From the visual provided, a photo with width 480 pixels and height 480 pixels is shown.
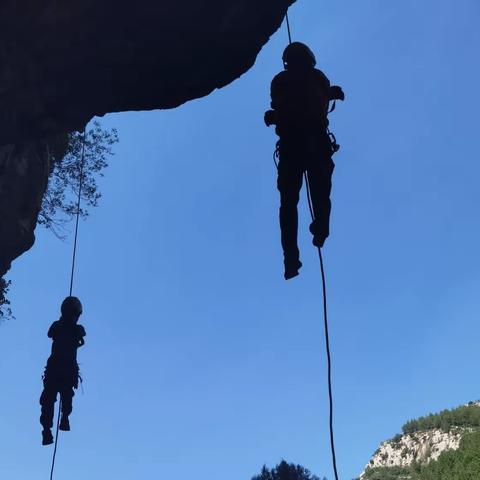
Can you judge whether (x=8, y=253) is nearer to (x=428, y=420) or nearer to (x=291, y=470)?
(x=291, y=470)

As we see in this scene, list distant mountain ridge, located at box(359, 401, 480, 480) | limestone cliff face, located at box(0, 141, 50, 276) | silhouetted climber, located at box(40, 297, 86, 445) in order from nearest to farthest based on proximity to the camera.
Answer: silhouetted climber, located at box(40, 297, 86, 445) < limestone cliff face, located at box(0, 141, 50, 276) < distant mountain ridge, located at box(359, 401, 480, 480)

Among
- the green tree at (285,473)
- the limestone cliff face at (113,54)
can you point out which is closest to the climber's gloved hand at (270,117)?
the limestone cliff face at (113,54)

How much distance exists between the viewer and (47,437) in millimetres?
11773

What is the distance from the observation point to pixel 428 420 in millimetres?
105438

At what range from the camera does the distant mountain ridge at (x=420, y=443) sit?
91.7 m

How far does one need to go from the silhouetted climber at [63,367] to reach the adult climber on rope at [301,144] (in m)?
6.53

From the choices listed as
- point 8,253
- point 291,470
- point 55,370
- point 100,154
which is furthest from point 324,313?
point 291,470

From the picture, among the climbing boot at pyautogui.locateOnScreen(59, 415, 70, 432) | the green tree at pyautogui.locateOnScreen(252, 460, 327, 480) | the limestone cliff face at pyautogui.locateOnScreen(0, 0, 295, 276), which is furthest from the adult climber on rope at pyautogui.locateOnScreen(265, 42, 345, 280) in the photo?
the green tree at pyautogui.locateOnScreen(252, 460, 327, 480)

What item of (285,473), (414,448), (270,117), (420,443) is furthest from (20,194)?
(414,448)

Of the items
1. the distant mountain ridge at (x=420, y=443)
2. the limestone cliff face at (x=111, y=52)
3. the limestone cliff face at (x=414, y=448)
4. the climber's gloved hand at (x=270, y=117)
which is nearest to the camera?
the climber's gloved hand at (x=270, y=117)

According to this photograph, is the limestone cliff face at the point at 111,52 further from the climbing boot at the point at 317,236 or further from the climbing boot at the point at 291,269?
the climbing boot at the point at 291,269

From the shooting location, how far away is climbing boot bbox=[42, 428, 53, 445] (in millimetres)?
11727

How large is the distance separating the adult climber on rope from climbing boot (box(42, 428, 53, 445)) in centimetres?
766

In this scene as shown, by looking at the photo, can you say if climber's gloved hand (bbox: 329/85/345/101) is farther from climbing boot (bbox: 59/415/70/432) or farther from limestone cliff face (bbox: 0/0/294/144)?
climbing boot (bbox: 59/415/70/432)
